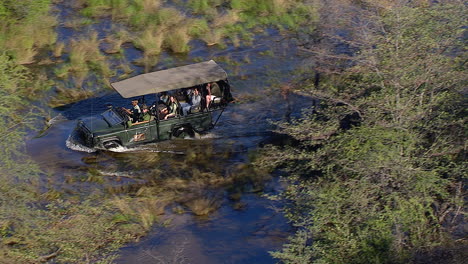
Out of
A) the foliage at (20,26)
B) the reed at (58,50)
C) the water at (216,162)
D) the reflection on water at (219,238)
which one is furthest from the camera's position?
the reed at (58,50)

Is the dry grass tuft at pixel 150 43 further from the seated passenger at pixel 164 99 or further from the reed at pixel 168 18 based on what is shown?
the seated passenger at pixel 164 99

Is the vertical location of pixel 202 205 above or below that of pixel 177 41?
below

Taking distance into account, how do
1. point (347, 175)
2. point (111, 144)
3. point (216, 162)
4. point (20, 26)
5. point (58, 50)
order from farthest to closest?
point (58, 50)
point (20, 26)
point (216, 162)
point (111, 144)
point (347, 175)

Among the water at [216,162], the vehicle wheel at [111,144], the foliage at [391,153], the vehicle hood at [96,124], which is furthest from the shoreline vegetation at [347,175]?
the vehicle hood at [96,124]

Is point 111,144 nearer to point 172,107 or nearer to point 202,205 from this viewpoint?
point 172,107

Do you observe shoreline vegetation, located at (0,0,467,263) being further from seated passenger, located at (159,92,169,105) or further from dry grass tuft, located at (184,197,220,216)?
Result: seated passenger, located at (159,92,169,105)

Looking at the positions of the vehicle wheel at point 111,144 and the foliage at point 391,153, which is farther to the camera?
the vehicle wheel at point 111,144

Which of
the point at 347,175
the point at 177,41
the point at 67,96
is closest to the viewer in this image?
the point at 347,175

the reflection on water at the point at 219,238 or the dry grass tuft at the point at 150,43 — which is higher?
the dry grass tuft at the point at 150,43

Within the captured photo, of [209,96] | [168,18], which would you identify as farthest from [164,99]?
[168,18]
